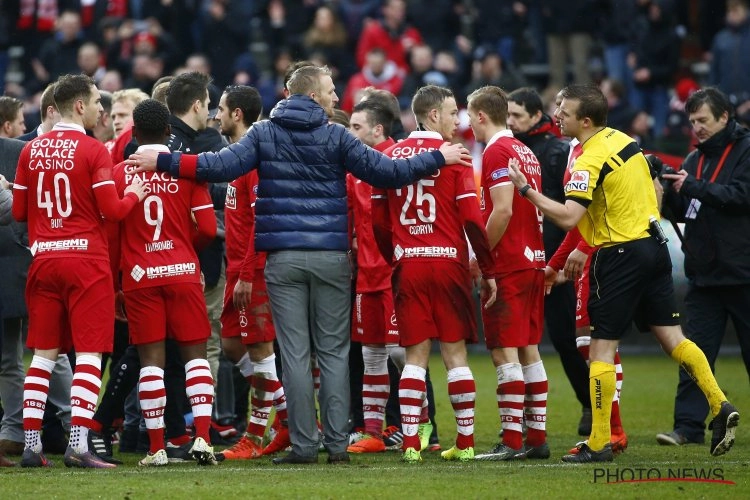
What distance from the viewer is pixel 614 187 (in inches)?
349

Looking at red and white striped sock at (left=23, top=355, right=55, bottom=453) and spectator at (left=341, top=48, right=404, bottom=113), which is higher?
spectator at (left=341, top=48, right=404, bottom=113)

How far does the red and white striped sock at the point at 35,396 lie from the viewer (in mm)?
8688

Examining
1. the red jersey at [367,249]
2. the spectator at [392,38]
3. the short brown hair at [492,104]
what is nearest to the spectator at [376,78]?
the spectator at [392,38]

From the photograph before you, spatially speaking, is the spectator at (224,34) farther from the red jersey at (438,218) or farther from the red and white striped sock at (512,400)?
the red and white striped sock at (512,400)

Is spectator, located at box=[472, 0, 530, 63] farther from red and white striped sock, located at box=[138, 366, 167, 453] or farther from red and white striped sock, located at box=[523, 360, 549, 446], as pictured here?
red and white striped sock, located at box=[138, 366, 167, 453]

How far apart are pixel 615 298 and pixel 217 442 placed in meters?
3.56

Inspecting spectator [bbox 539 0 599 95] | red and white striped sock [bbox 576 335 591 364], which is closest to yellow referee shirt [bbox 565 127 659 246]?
red and white striped sock [bbox 576 335 591 364]

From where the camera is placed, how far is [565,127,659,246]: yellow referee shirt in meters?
8.82

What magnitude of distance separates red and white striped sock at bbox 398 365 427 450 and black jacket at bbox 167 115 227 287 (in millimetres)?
1959

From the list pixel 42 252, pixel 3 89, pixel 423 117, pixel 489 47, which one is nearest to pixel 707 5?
pixel 489 47

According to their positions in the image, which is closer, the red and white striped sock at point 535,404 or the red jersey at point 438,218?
the red jersey at point 438,218

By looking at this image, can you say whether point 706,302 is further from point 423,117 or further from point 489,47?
point 489,47

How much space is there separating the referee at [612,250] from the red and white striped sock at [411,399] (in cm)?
102

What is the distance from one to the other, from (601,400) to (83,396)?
3314 millimetres
